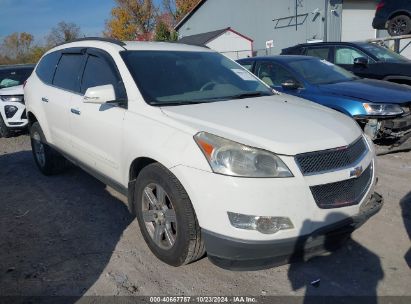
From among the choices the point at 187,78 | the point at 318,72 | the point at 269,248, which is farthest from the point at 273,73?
the point at 269,248

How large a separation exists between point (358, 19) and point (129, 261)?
73.2ft

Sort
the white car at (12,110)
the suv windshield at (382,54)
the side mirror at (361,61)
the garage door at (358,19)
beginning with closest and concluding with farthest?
the side mirror at (361,61) → the suv windshield at (382,54) → the white car at (12,110) → the garage door at (358,19)

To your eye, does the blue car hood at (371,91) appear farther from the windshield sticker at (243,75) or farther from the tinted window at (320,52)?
the tinted window at (320,52)

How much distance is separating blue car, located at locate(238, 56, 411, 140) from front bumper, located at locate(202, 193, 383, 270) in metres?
3.32

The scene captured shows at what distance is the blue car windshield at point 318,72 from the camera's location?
268 inches

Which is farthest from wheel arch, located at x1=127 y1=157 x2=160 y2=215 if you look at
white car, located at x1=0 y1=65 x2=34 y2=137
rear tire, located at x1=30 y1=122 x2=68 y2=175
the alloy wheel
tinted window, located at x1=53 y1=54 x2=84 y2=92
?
white car, located at x1=0 y1=65 x2=34 y2=137

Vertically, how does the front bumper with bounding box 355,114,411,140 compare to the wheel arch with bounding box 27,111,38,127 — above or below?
below

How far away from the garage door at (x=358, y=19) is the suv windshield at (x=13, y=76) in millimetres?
17497

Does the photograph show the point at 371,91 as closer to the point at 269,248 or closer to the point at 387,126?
the point at 387,126

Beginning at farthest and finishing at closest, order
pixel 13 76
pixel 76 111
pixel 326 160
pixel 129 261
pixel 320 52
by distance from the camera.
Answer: pixel 13 76 → pixel 320 52 → pixel 76 111 → pixel 129 261 → pixel 326 160

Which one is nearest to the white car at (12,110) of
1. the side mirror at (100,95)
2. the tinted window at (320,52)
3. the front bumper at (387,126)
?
the side mirror at (100,95)

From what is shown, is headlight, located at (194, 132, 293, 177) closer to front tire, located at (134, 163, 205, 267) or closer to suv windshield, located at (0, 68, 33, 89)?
front tire, located at (134, 163, 205, 267)

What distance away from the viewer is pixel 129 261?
355 cm

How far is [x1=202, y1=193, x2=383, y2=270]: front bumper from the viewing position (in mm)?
2803
